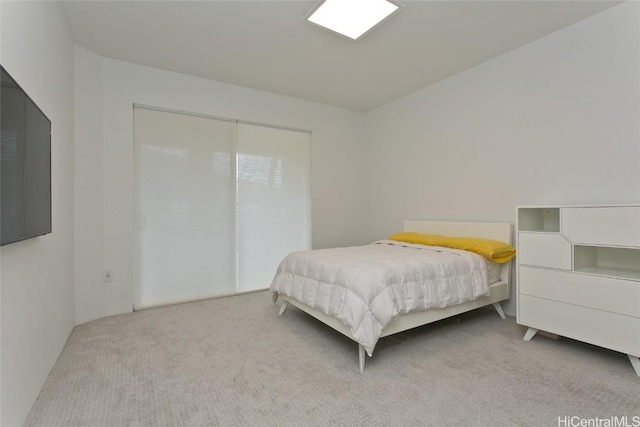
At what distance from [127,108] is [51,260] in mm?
1743

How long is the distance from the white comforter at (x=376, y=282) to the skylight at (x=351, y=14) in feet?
6.15

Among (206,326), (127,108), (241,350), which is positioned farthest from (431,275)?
(127,108)

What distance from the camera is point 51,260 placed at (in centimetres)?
199

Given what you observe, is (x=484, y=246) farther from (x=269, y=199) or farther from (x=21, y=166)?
(x=21, y=166)

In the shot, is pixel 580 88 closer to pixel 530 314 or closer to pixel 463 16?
pixel 463 16

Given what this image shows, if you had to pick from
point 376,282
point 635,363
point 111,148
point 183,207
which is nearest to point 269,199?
point 183,207

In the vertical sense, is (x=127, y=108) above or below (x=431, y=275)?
above

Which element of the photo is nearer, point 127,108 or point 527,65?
point 527,65

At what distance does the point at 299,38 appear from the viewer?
2.64 metres

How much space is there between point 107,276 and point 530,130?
4261mm

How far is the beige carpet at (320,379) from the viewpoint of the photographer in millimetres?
1500

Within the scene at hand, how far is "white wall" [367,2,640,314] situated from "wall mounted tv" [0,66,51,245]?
3518mm

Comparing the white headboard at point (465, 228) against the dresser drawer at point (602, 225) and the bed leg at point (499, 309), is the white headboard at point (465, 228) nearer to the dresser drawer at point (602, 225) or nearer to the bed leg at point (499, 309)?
the bed leg at point (499, 309)

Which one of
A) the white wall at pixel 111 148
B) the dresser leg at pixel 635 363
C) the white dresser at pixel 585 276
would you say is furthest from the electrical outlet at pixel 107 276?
the dresser leg at pixel 635 363
